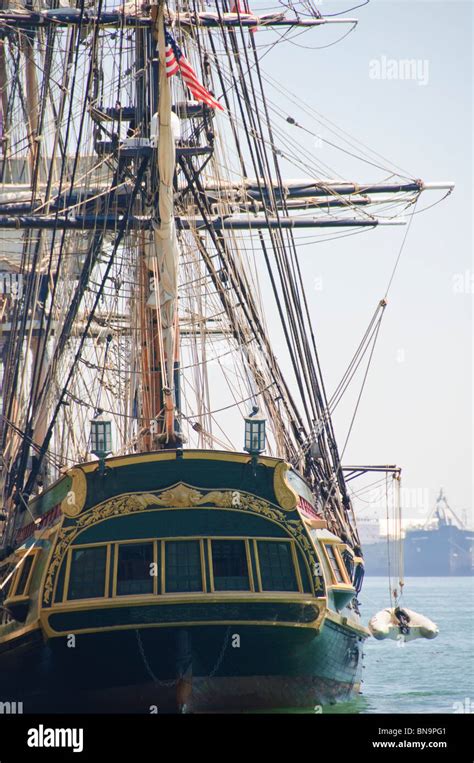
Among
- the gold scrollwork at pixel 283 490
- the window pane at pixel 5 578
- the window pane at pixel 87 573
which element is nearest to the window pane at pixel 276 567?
the gold scrollwork at pixel 283 490

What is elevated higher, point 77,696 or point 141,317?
point 141,317

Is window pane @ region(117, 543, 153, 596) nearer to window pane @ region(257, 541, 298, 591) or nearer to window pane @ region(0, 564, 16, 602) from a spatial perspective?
window pane @ region(257, 541, 298, 591)

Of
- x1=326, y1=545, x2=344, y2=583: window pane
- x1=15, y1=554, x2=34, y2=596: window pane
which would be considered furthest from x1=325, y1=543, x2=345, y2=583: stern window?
x1=15, y1=554, x2=34, y2=596: window pane

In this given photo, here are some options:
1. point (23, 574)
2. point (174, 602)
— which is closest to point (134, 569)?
point (174, 602)

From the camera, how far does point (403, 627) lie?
32594mm

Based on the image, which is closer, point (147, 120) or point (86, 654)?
point (86, 654)

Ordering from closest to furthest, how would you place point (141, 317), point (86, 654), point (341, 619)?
1. point (86, 654)
2. point (341, 619)
3. point (141, 317)

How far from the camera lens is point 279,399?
3338 cm

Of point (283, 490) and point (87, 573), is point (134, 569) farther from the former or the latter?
point (283, 490)

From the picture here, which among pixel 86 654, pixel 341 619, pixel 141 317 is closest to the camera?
pixel 86 654

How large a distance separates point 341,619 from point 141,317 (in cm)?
833

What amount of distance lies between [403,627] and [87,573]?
8.95 meters

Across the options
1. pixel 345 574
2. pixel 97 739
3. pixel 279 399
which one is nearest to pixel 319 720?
pixel 97 739

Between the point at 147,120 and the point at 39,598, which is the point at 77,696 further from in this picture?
the point at 147,120
